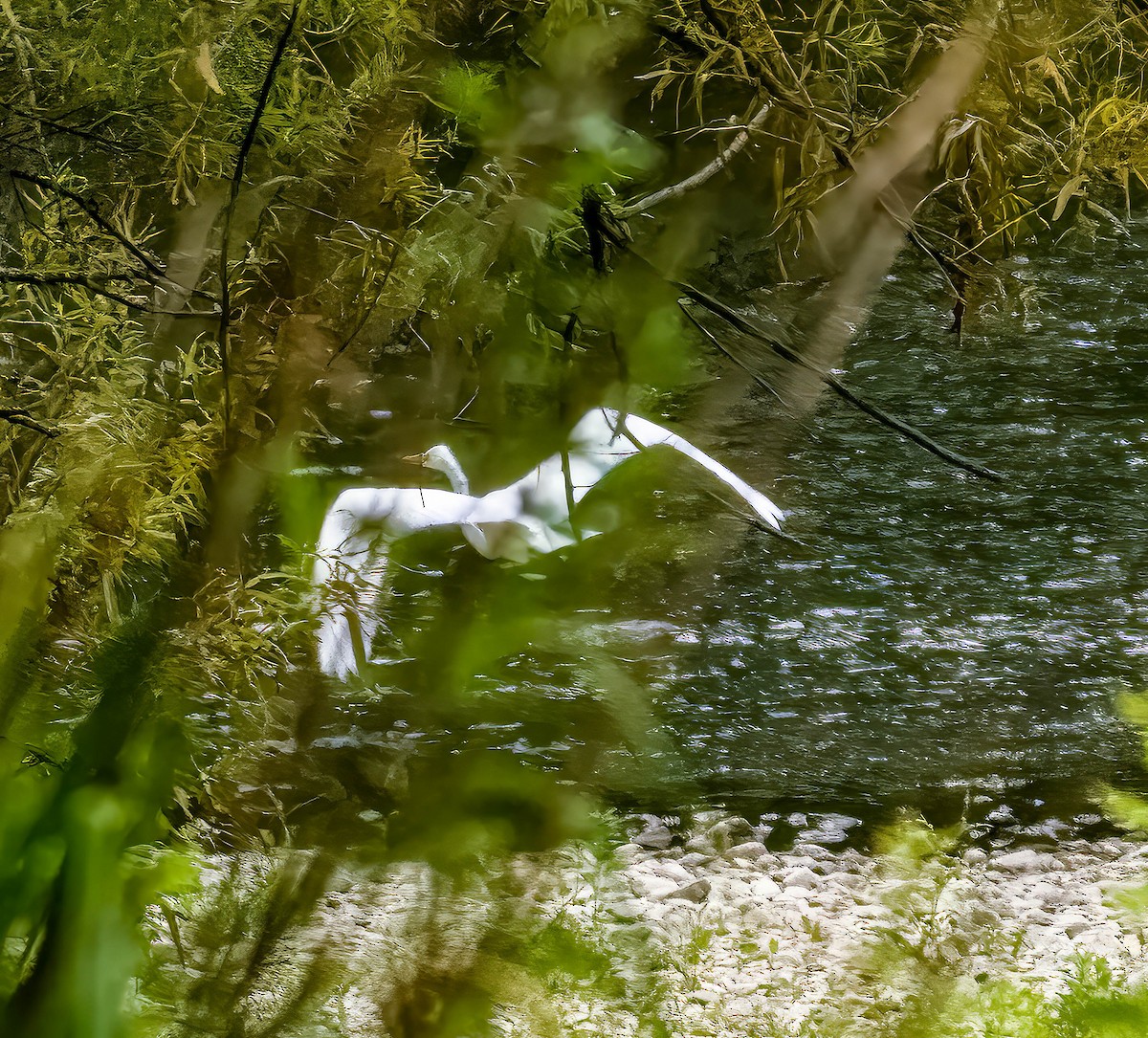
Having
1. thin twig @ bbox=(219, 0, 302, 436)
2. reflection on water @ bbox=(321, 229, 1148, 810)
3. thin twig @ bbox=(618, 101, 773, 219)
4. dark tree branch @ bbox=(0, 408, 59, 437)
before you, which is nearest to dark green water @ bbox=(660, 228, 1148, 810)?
reflection on water @ bbox=(321, 229, 1148, 810)

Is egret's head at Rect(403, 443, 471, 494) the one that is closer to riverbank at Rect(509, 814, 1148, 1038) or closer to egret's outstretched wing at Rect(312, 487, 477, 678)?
egret's outstretched wing at Rect(312, 487, 477, 678)

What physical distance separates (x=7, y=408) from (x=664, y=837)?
768mm

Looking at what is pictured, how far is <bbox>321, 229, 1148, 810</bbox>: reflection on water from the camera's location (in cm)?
85

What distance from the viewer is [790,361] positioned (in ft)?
2.98

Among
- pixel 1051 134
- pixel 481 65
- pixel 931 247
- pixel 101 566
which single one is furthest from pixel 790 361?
pixel 101 566

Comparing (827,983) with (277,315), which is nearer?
(827,983)

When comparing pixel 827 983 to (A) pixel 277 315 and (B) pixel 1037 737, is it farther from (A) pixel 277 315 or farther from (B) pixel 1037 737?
(A) pixel 277 315

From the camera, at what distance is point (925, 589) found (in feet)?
2.91

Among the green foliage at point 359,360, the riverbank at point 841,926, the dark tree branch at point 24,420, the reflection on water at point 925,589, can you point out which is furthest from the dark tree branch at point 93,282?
the riverbank at point 841,926

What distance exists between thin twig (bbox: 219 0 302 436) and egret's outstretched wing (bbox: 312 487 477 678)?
6.1 inches

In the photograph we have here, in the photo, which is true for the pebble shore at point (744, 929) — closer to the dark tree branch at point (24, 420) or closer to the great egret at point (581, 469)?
the great egret at point (581, 469)

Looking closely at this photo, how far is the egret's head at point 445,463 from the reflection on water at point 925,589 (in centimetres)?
12

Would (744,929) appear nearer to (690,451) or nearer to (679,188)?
(690,451)

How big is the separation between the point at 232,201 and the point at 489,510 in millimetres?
403
